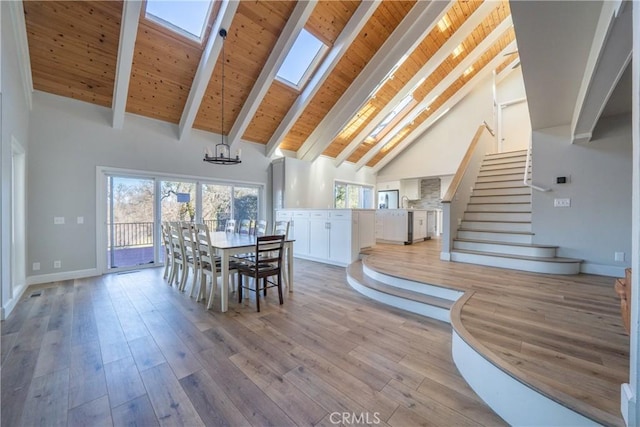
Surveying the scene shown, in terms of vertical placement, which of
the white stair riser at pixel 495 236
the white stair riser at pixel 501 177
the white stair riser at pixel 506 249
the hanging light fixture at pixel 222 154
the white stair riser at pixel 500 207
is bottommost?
the white stair riser at pixel 506 249

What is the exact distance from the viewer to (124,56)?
3711 mm

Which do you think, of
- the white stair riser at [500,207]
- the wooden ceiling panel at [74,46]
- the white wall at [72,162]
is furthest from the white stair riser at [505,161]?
the wooden ceiling panel at [74,46]

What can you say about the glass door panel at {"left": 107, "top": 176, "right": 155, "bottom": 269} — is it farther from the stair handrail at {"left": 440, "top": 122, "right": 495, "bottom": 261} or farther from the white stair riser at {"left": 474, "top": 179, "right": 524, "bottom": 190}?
the white stair riser at {"left": 474, "top": 179, "right": 524, "bottom": 190}

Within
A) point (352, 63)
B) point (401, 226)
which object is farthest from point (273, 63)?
point (401, 226)

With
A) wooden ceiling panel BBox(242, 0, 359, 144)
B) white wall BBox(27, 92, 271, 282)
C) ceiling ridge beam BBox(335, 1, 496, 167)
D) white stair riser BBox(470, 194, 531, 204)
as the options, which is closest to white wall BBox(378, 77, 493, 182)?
ceiling ridge beam BBox(335, 1, 496, 167)

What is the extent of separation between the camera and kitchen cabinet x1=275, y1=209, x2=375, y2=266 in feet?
16.6

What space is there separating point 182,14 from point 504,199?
6575 millimetres

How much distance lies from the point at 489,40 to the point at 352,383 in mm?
7833

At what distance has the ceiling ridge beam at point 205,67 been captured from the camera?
3686mm

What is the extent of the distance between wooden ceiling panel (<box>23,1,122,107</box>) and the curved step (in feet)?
17.1

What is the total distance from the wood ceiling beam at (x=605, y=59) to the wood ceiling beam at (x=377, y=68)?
9.34 feet

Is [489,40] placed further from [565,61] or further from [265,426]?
[265,426]

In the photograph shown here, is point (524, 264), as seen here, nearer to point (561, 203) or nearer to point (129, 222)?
point (561, 203)

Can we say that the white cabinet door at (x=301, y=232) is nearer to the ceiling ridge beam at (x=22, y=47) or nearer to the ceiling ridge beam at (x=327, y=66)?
the ceiling ridge beam at (x=327, y=66)
